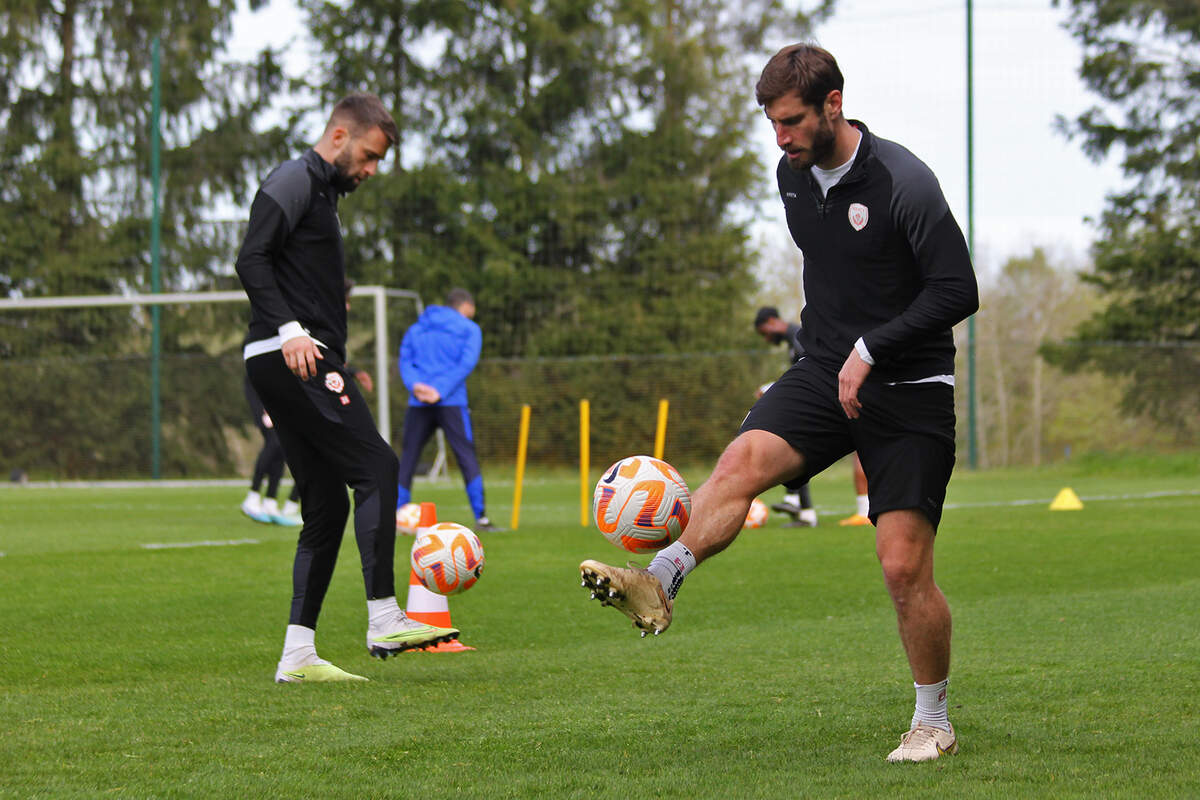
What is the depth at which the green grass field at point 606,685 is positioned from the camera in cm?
360

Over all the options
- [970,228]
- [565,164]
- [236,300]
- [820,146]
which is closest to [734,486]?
[820,146]

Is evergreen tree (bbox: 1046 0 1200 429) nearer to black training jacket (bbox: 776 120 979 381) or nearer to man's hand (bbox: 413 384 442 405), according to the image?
man's hand (bbox: 413 384 442 405)

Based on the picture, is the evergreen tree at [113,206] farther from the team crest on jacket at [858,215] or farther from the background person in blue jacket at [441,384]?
the team crest on jacket at [858,215]

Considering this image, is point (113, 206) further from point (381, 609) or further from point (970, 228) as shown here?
point (381, 609)

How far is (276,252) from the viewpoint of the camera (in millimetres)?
5082

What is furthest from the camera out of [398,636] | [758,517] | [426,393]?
[758,517]

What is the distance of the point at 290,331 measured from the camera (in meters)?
4.98

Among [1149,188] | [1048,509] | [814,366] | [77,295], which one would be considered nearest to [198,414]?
[77,295]

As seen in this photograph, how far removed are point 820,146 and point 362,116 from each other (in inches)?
78.3

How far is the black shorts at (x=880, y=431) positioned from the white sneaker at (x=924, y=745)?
565mm

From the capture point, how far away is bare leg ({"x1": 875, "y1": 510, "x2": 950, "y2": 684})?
12.8 feet

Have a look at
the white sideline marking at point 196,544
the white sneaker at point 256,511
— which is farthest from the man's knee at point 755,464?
the white sneaker at point 256,511

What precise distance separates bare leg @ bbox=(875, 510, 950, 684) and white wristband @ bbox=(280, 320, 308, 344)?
2187 mm

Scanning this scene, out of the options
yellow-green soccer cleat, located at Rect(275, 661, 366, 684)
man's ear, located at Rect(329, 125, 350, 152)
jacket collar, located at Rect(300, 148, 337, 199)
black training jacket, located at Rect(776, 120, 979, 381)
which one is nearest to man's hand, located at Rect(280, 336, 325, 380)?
jacket collar, located at Rect(300, 148, 337, 199)
